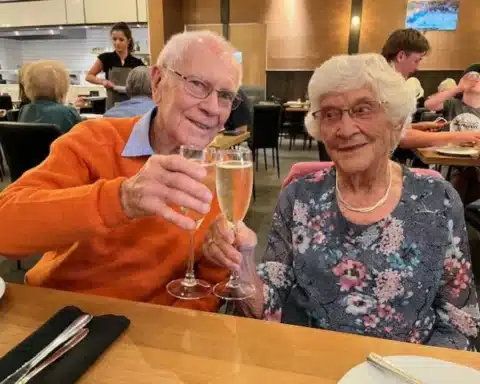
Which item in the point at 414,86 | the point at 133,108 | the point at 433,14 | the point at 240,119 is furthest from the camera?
the point at 433,14

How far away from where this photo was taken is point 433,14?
8781 mm

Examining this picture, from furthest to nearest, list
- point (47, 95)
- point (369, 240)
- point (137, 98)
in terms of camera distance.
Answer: point (47, 95)
point (137, 98)
point (369, 240)

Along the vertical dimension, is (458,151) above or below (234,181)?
below

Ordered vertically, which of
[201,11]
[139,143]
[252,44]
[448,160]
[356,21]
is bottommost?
[448,160]

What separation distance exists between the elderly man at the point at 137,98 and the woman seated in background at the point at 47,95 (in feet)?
1.30

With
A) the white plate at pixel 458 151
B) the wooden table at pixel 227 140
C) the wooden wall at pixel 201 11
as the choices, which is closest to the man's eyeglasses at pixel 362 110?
the white plate at pixel 458 151

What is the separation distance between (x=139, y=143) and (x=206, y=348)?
26.3 inches

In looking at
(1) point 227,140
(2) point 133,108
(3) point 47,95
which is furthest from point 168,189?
(1) point 227,140

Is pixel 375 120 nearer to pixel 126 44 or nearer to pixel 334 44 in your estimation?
pixel 126 44

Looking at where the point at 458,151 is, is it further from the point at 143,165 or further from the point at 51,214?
the point at 51,214

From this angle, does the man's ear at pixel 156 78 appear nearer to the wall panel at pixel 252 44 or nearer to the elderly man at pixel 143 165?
the elderly man at pixel 143 165

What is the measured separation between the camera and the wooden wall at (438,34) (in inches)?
347

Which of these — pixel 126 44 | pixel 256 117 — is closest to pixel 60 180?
pixel 126 44

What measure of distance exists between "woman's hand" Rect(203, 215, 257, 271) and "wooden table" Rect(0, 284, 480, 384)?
0.49 feet
